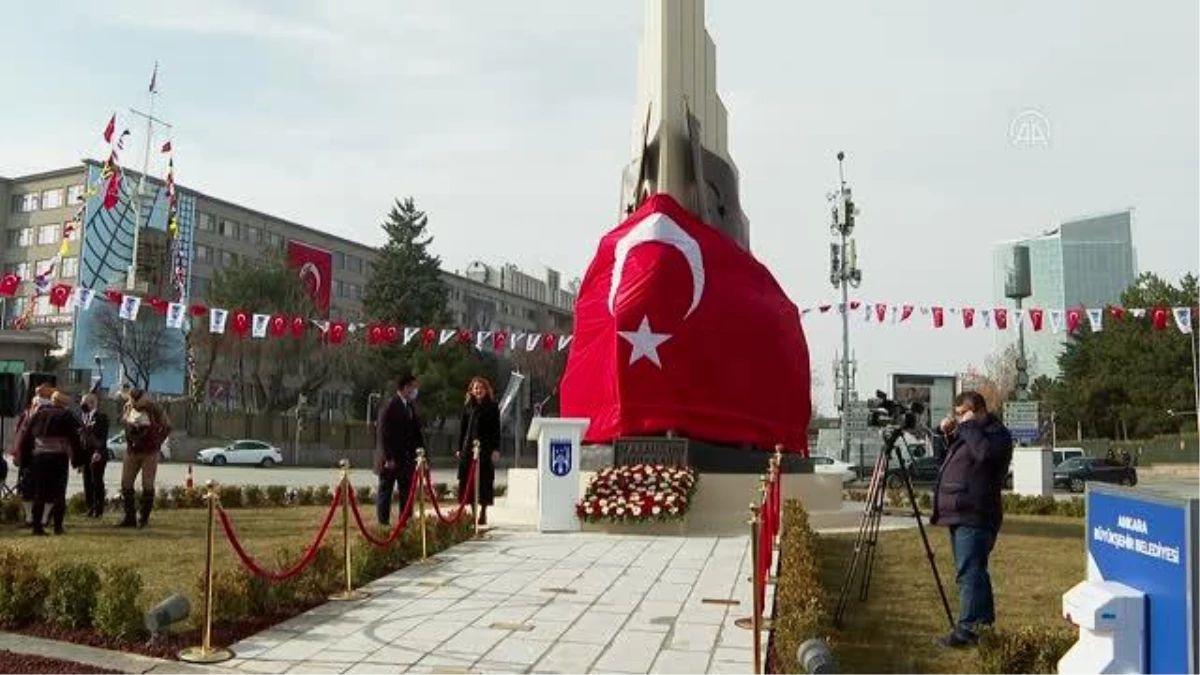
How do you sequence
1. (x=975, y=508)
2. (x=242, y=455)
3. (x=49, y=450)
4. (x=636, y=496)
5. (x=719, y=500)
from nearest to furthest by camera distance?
(x=975, y=508) → (x=49, y=450) → (x=636, y=496) → (x=719, y=500) → (x=242, y=455)

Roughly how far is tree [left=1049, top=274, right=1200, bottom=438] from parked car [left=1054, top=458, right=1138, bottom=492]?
2678 cm

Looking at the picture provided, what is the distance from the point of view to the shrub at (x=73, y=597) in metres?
6.97

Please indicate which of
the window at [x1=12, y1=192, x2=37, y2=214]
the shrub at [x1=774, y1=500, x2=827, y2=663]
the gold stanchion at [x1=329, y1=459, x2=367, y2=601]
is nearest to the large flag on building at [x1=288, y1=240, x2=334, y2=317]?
the window at [x1=12, y1=192, x2=37, y2=214]

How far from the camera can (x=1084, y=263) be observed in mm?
60812

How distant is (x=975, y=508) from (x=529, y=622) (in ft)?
11.1

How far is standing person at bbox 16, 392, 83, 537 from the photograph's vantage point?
38.9ft

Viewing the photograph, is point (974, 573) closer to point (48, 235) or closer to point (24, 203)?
point (48, 235)

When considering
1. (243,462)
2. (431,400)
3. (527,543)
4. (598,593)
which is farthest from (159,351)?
(598,593)

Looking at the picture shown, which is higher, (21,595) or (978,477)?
(978,477)

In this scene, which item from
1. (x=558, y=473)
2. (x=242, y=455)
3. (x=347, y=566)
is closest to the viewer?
(x=347, y=566)

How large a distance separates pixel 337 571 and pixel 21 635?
2.54 meters

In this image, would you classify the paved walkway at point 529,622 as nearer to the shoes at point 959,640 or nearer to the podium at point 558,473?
the shoes at point 959,640

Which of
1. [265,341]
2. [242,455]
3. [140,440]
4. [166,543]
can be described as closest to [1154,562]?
[166,543]

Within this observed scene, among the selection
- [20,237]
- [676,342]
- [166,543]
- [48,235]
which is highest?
[20,237]
